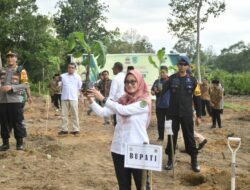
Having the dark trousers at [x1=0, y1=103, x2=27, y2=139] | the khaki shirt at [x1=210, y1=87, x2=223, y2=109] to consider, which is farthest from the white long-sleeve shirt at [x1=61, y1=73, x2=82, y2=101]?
the khaki shirt at [x1=210, y1=87, x2=223, y2=109]

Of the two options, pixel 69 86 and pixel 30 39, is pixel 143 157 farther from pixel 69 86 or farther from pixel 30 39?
pixel 30 39

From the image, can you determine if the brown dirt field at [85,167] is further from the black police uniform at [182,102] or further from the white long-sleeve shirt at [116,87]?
the white long-sleeve shirt at [116,87]

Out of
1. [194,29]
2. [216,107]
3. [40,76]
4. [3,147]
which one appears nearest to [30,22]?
[40,76]

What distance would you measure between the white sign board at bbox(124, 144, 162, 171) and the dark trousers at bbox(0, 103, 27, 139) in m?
4.31

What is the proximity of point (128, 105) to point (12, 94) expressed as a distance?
4.19m

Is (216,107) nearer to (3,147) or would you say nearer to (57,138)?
(57,138)

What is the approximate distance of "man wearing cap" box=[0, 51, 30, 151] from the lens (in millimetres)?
7895

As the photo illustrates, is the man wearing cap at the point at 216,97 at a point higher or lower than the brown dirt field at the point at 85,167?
higher

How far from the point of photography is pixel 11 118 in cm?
809

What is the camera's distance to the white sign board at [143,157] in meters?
4.18

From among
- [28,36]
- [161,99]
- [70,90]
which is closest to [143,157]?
[161,99]

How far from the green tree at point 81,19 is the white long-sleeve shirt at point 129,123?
116 ft

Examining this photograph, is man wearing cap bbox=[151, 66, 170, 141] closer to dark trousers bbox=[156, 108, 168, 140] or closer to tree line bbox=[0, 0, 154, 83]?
dark trousers bbox=[156, 108, 168, 140]

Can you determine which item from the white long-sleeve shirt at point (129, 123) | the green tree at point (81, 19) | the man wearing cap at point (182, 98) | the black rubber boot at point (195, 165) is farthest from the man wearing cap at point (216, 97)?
the green tree at point (81, 19)
